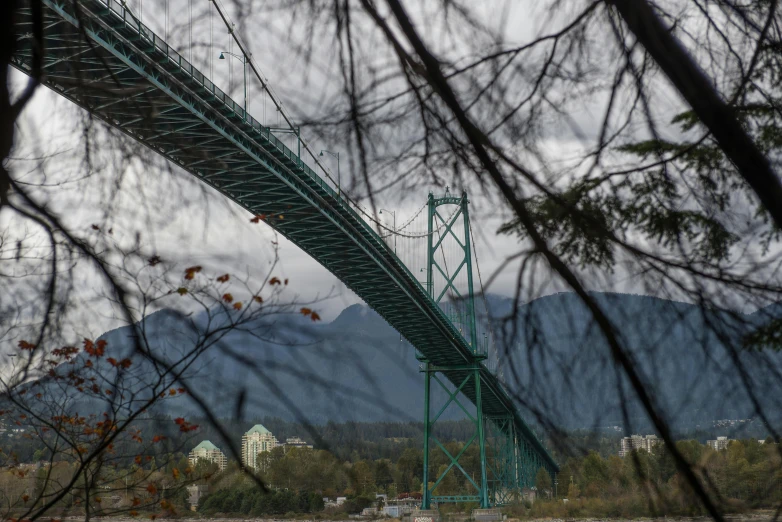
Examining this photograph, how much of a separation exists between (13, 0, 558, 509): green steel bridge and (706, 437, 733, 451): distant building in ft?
1.49

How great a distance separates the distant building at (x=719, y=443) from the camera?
1545 millimetres

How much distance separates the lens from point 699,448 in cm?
153

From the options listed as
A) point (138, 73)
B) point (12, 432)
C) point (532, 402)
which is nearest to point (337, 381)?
point (532, 402)

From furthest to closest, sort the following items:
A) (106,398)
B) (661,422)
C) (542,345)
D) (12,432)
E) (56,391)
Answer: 1. (12,432)
2. (56,391)
3. (106,398)
4. (542,345)
5. (661,422)

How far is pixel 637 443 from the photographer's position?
1.54 metres

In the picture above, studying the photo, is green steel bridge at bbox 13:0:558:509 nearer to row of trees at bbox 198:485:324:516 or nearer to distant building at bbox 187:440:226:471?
distant building at bbox 187:440:226:471

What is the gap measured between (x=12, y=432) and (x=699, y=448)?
266cm

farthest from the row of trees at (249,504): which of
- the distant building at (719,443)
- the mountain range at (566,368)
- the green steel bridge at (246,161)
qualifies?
the distant building at (719,443)

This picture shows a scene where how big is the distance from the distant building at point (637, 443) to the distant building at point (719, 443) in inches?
4.9

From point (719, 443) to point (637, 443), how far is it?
229mm

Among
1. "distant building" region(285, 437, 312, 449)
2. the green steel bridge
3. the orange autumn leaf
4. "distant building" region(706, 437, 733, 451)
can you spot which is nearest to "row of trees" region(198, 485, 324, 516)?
the green steel bridge

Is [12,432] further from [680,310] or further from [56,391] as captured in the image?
[680,310]

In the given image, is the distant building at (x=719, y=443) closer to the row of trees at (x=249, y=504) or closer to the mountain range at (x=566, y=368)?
the mountain range at (x=566, y=368)

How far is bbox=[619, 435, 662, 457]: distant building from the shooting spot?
150 centimetres
